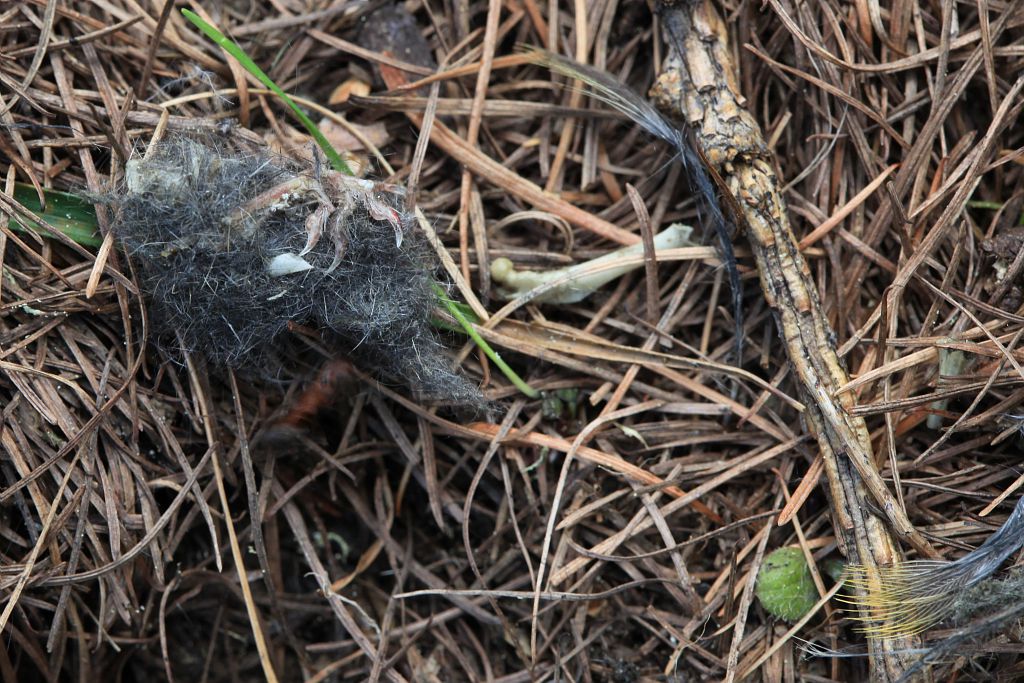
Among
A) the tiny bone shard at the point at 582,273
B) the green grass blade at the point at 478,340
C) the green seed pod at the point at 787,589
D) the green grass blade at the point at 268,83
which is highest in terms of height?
the green grass blade at the point at 268,83

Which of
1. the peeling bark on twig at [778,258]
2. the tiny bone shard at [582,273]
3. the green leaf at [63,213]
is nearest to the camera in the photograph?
the peeling bark on twig at [778,258]

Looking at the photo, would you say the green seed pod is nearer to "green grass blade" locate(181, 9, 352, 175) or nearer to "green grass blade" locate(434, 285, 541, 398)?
"green grass blade" locate(434, 285, 541, 398)

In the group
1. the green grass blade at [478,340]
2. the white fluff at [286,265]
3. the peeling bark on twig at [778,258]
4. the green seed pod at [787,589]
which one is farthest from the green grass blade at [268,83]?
the green seed pod at [787,589]

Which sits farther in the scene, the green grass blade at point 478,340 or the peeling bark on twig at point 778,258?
the green grass blade at point 478,340

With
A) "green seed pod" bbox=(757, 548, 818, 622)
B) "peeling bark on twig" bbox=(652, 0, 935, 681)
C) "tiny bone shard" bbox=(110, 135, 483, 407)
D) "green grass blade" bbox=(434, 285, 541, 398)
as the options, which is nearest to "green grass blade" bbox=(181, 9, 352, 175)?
"tiny bone shard" bbox=(110, 135, 483, 407)

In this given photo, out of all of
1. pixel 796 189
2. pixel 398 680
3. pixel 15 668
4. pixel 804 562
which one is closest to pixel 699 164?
pixel 796 189

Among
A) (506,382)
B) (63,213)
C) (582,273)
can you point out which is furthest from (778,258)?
(63,213)

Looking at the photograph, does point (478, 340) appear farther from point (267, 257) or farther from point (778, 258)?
point (778, 258)

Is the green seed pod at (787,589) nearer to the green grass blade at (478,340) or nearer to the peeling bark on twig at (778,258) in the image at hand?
the peeling bark on twig at (778,258)
